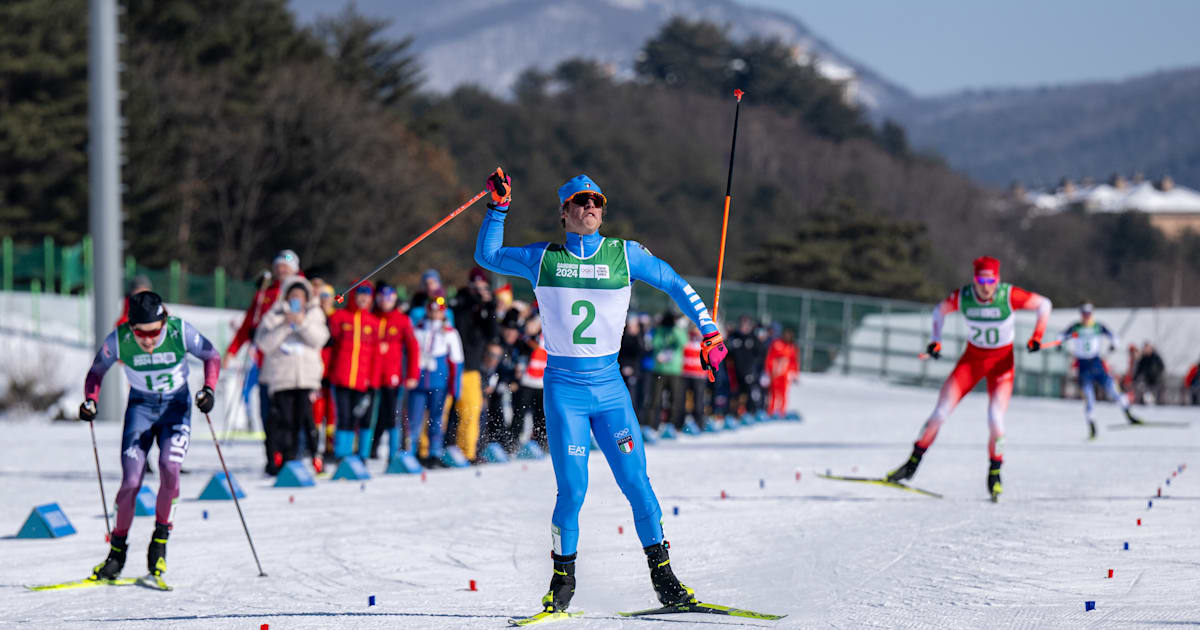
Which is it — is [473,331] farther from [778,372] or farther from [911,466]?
[778,372]

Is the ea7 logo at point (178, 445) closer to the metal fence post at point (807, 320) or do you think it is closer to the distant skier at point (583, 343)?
the distant skier at point (583, 343)

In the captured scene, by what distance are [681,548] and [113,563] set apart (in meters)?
3.60

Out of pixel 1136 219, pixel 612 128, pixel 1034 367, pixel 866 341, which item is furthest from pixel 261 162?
pixel 1136 219

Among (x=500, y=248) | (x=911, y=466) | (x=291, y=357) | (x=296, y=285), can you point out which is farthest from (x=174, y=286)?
(x=500, y=248)

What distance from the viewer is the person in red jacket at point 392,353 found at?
1467 centimetres

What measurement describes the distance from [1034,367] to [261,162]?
2787cm

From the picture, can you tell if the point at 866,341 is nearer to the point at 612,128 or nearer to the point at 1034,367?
the point at 1034,367

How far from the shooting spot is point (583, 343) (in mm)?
7402

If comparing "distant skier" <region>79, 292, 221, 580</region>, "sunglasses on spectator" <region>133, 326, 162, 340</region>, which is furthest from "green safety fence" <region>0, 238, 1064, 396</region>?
"sunglasses on spectator" <region>133, 326, 162, 340</region>

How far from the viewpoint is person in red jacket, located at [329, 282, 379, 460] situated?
14.6 metres

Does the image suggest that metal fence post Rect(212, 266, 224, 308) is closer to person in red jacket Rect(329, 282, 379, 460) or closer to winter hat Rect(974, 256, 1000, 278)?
person in red jacket Rect(329, 282, 379, 460)

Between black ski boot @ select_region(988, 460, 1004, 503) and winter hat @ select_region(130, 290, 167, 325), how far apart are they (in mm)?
6821

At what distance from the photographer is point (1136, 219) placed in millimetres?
101125

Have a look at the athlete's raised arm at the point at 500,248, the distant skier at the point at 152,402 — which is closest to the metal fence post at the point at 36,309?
the distant skier at the point at 152,402
